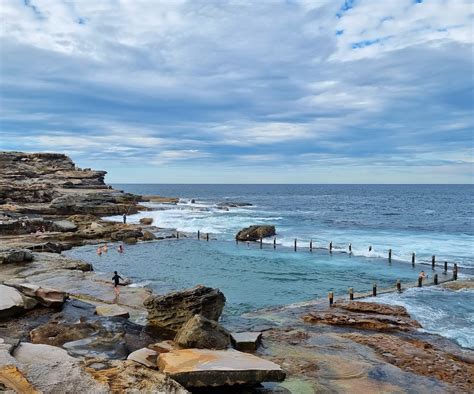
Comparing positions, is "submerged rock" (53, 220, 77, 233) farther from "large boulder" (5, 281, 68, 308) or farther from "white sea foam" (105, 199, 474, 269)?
"large boulder" (5, 281, 68, 308)

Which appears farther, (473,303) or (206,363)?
(473,303)

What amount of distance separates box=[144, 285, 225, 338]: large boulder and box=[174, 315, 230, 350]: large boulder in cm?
348

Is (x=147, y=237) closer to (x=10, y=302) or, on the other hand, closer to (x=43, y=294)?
(x=43, y=294)

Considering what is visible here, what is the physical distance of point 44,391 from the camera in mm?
8570

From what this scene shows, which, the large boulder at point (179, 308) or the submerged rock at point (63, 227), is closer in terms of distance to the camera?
the large boulder at point (179, 308)

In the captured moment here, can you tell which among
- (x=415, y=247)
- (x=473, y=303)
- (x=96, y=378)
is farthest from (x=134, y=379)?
(x=415, y=247)

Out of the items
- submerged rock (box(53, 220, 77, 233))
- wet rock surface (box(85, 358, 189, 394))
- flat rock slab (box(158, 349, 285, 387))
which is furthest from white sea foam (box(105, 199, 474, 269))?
wet rock surface (box(85, 358, 189, 394))

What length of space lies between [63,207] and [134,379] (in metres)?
66.8

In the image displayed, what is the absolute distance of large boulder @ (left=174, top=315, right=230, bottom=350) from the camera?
14.2m

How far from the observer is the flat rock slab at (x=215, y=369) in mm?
10914

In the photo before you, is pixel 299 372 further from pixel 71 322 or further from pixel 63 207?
pixel 63 207

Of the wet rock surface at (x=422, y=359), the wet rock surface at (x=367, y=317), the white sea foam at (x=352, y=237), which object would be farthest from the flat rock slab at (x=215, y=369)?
the white sea foam at (x=352, y=237)

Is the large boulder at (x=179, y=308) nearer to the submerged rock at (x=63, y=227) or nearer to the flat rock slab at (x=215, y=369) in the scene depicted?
the flat rock slab at (x=215, y=369)

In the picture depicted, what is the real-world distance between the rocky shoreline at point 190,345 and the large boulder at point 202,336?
0.04 meters
